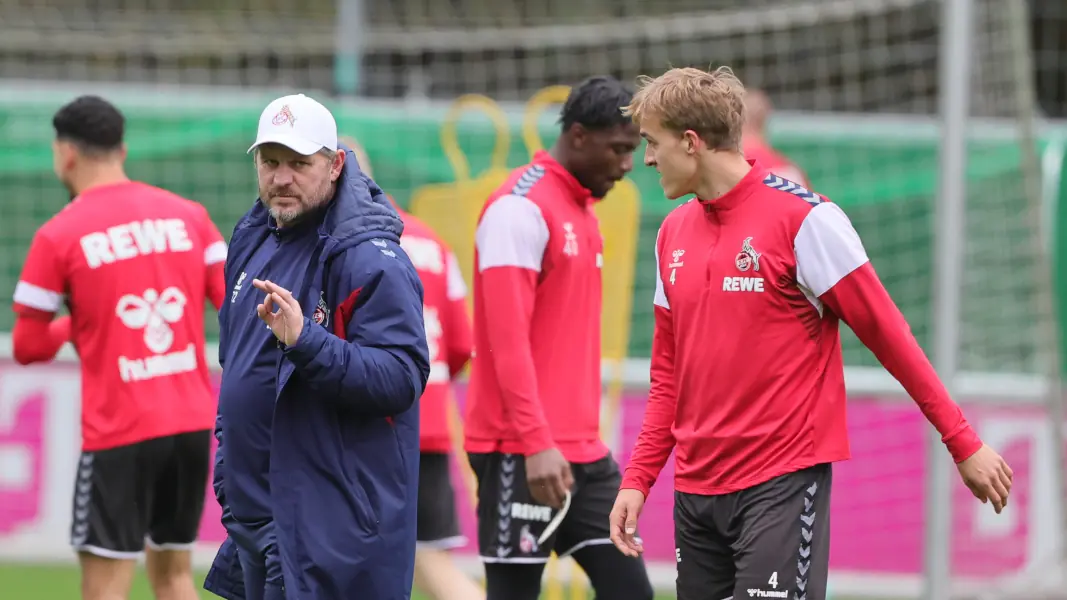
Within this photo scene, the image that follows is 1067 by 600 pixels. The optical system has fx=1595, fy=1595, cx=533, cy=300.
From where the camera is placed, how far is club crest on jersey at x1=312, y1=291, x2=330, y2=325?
4012mm

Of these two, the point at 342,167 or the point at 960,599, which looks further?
the point at 960,599

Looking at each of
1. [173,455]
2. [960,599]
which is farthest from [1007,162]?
[173,455]

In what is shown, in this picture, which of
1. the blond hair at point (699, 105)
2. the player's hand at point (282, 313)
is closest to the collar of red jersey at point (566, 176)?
the blond hair at point (699, 105)

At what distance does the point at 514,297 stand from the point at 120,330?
1697 millimetres

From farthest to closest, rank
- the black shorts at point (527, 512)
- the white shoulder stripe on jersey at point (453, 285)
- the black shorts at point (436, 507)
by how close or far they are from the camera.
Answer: the white shoulder stripe on jersey at point (453, 285), the black shorts at point (436, 507), the black shorts at point (527, 512)

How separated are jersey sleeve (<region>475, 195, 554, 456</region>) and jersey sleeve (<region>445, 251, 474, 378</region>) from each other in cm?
111

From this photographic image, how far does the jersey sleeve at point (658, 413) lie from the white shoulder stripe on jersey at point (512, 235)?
0.78 m

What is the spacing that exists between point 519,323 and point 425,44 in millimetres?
7070

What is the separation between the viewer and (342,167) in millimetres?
4215

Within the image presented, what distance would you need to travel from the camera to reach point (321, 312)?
158 inches

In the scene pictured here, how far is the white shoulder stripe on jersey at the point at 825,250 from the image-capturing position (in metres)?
4.24

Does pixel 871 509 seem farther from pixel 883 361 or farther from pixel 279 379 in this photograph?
pixel 279 379

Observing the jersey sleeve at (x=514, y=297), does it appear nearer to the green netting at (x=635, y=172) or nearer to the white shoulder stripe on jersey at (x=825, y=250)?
the white shoulder stripe on jersey at (x=825, y=250)

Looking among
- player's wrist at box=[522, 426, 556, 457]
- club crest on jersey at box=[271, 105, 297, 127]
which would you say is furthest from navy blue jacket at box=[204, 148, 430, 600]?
player's wrist at box=[522, 426, 556, 457]
